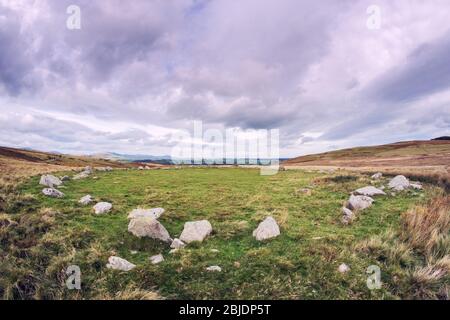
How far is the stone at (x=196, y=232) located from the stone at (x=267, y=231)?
1671mm

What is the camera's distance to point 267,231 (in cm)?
973

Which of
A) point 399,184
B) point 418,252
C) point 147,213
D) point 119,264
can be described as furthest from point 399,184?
point 119,264

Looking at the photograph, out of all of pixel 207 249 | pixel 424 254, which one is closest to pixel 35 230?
pixel 207 249

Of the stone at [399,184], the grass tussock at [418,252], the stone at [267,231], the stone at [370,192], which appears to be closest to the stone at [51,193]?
the stone at [267,231]

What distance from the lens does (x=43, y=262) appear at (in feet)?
25.6

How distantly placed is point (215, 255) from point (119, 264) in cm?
261

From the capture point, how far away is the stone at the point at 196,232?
925 centimetres

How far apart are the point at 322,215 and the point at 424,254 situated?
437 centimetres

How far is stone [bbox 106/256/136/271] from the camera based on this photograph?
7.21 metres

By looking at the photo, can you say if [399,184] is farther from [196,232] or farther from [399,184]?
[196,232]

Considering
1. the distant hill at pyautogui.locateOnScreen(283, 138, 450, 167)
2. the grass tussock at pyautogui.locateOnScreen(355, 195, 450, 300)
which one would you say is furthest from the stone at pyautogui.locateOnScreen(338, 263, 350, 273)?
the distant hill at pyautogui.locateOnScreen(283, 138, 450, 167)

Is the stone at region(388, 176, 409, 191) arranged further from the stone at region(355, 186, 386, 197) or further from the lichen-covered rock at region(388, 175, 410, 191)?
the stone at region(355, 186, 386, 197)

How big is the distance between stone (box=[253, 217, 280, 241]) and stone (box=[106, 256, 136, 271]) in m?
4.25
